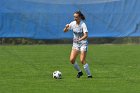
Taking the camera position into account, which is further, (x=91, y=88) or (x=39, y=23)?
(x=39, y=23)

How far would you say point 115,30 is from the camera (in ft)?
115

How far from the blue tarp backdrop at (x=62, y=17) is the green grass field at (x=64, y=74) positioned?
6968mm

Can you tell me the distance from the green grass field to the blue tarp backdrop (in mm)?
6968

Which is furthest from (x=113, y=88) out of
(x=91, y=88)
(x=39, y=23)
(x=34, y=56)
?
(x=39, y=23)

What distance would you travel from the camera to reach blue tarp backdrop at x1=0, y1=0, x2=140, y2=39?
34344 millimetres

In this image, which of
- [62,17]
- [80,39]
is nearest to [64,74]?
[80,39]

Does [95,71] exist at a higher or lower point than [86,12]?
lower

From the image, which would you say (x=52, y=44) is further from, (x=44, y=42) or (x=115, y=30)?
(x=115, y=30)

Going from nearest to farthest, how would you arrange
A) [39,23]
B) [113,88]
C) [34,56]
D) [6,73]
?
1. [113,88]
2. [6,73]
3. [34,56]
4. [39,23]

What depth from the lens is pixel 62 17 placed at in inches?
1369

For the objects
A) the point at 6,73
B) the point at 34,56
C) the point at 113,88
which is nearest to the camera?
the point at 113,88

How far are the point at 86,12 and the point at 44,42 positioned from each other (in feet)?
11.9

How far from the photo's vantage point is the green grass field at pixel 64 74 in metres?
14.1

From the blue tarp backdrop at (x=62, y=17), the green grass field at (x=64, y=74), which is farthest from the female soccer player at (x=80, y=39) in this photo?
the blue tarp backdrop at (x=62, y=17)
